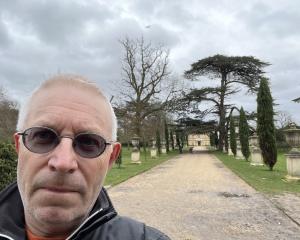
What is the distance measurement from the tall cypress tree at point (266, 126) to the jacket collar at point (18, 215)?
67.0 ft

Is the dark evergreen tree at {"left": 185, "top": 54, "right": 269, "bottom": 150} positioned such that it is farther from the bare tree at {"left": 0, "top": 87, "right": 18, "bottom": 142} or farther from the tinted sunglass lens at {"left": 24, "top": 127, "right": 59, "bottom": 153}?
the tinted sunglass lens at {"left": 24, "top": 127, "right": 59, "bottom": 153}

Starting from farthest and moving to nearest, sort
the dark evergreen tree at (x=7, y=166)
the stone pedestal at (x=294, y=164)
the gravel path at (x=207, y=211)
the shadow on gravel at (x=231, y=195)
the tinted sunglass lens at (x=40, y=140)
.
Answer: the stone pedestal at (x=294, y=164) → the shadow on gravel at (x=231, y=195) → the gravel path at (x=207, y=211) → the dark evergreen tree at (x=7, y=166) → the tinted sunglass lens at (x=40, y=140)

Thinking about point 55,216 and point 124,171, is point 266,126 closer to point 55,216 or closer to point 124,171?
point 124,171

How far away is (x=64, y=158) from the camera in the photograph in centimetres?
145

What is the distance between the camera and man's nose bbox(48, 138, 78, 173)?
1.42m

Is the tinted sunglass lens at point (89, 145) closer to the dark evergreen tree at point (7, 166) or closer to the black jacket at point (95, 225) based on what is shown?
the black jacket at point (95, 225)

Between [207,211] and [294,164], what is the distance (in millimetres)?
7616

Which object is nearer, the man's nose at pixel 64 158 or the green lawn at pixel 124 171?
the man's nose at pixel 64 158

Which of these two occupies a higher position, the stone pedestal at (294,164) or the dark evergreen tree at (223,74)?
the dark evergreen tree at (223,74)

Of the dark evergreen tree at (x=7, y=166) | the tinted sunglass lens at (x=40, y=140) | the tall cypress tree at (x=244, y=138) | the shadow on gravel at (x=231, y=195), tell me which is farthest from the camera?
the tall cypress tree at (x=244, y=138)

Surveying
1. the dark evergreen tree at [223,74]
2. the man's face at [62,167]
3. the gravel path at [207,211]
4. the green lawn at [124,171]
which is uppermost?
the dark evergreen tree at [223,74]

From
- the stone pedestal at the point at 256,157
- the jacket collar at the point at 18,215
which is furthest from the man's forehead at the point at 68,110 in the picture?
the stone pedestal at the point at 256,157

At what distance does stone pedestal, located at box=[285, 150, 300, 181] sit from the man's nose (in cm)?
1530

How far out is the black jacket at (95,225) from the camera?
148 cm
